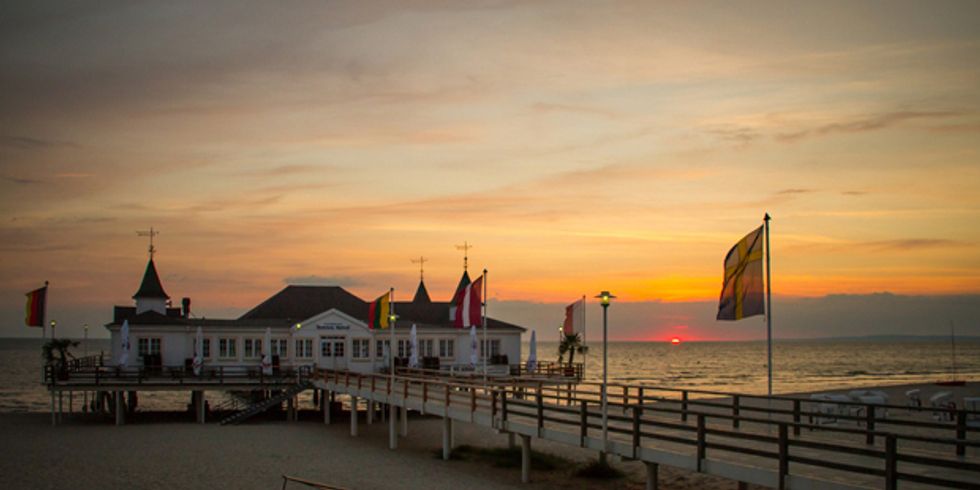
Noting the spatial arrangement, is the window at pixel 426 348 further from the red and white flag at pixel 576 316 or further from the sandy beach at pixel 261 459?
the red and white flag at pixel 576 316

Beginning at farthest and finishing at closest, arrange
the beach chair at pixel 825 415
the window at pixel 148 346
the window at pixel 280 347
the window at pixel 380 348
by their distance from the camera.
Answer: the window at pixel 380 348 → the window at pixel 280 347 → the window at pixel 148 346 → the beach chair at pixel 825 415

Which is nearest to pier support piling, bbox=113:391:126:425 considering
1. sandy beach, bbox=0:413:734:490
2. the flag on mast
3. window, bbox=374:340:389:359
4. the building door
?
sandy beach, bbox=0:413:734:490

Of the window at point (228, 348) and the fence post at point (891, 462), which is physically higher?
the fence post at point (891, 462)

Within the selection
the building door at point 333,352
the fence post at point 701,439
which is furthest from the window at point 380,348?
the fence post at point 701,439

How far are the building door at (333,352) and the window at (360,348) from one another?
44 centimetres

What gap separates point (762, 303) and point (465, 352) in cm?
3143

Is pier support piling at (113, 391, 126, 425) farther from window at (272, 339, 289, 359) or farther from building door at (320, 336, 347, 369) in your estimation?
building door at (320, 336, 347, 369)

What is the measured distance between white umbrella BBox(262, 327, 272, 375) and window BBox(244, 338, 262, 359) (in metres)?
1.30

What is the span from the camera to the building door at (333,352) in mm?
49531

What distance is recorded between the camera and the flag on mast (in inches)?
894

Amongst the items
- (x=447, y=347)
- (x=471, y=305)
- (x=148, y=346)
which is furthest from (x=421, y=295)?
(x=471, y=305)

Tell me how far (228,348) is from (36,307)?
901 centimetres

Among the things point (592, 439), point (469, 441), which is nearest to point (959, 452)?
point (592, 439)

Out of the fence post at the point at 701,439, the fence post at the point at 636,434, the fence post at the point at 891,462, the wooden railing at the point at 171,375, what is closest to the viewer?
the fence post at the point at 891,462
